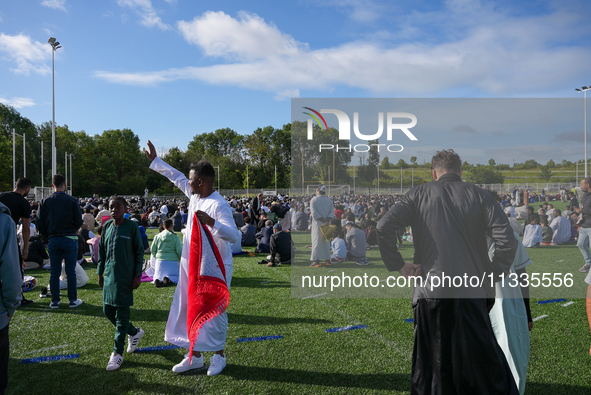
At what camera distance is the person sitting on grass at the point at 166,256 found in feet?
23.4

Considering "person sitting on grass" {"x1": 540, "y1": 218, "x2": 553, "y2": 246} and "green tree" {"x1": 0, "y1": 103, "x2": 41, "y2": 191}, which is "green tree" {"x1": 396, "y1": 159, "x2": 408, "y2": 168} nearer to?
"person sitting on grass" {"x1": 540, "y1": 218, "x2": 553, "y2": 246}

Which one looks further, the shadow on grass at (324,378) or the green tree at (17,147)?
the green tree at (17,147)

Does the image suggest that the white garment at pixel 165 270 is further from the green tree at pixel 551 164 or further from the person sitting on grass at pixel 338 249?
the green tree at pixel 551 164

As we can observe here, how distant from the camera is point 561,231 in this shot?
1248cm

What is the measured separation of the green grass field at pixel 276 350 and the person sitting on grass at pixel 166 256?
77cm

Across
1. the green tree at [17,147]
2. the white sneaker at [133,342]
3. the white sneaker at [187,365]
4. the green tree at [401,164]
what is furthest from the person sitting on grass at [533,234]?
the green tree at [17,147]

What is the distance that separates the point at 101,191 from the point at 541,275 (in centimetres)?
7309

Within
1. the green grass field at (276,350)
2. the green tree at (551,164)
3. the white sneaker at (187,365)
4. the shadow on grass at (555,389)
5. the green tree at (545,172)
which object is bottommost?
the green grass field at (276,350)

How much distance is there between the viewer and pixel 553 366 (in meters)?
3.60

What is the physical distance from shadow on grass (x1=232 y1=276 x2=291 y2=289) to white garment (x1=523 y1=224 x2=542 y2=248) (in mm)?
9422

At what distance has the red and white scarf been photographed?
11.1 ft

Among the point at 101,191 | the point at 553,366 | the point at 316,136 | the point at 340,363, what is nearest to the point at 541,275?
the point at 553,366

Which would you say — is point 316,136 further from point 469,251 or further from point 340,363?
point 469,251

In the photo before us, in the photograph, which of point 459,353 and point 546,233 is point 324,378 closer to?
point 459,353
